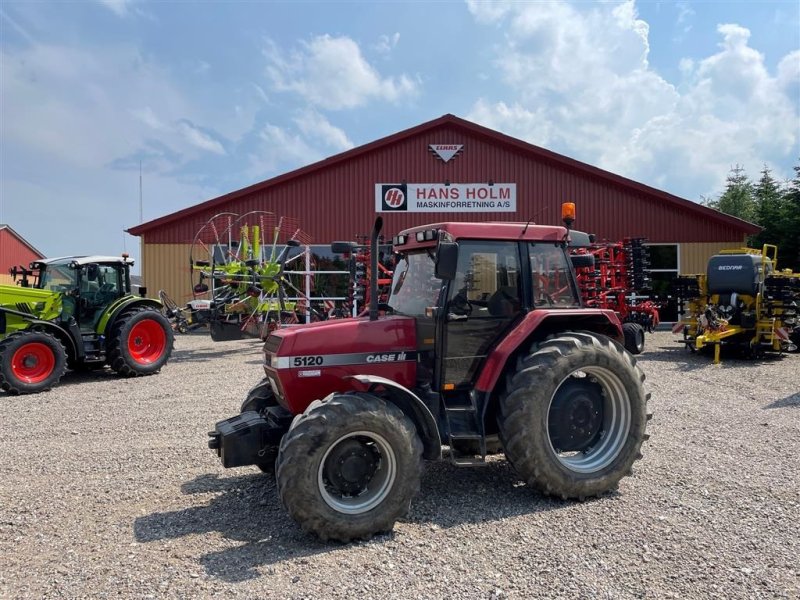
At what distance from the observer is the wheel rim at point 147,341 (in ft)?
36.7

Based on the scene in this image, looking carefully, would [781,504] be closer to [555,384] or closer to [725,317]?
[555,384]

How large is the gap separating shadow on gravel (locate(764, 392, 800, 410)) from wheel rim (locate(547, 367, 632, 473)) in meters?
4.52

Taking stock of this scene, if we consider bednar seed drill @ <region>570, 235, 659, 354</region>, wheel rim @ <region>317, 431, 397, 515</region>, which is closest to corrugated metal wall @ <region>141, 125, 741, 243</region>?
bednar seed drill @ <region>570, 235, 659, 354</region>

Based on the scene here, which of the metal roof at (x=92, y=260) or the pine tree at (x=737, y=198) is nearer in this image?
the metal roof at (x=92, y=260)

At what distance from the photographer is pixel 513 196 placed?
1983 cm

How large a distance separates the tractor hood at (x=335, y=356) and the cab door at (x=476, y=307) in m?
0.28

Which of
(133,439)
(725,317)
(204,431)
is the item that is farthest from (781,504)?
(725,317)

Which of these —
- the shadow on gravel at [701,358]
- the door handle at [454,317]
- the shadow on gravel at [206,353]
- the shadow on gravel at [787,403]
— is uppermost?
the door handle at [454,317]

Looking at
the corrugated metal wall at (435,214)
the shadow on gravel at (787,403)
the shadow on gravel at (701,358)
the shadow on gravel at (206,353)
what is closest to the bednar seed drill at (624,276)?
the shadow on gravel at (701,358)

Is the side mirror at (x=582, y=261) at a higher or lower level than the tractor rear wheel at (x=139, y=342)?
higher

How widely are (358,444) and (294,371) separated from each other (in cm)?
74

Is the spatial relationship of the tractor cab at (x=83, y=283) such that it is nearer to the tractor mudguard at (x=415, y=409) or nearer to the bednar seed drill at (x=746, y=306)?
the tractor mudguard at (x=415, y=409)

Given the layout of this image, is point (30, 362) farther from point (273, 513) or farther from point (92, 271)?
point (273, 513)

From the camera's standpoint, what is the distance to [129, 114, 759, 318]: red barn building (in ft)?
64.6
